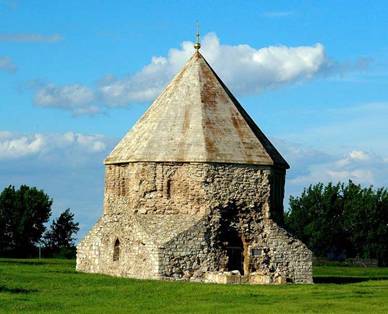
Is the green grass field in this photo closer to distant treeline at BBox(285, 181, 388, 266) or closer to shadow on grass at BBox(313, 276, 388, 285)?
shadow on grass at BBox(313, 276, 388, 285)

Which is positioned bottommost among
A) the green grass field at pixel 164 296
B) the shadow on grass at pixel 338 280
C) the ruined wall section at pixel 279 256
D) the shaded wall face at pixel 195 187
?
the green grass field at pixel 164 296

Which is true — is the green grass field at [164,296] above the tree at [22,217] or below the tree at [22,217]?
below

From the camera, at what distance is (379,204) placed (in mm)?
88125

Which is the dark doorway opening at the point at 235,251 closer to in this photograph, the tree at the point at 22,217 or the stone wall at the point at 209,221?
the stone wall at the point at 209,221

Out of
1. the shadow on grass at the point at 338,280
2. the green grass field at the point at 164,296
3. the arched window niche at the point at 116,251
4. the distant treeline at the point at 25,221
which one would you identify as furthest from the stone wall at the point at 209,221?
the distant treeline at the point at 25,221

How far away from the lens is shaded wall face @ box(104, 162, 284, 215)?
158 ft

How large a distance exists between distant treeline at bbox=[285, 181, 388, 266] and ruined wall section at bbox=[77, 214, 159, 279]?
35182mm

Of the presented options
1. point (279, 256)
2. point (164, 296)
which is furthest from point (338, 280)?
point (164, 296)

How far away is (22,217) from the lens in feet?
278

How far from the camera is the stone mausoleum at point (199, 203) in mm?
46906

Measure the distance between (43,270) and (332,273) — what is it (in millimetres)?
17878

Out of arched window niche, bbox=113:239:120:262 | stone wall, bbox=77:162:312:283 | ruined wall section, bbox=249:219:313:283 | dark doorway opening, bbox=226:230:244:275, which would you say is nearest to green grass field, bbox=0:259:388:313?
ruined wall section, bbox=249:219:313:283

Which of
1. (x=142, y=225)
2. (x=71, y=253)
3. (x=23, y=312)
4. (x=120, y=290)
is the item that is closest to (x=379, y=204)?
(x=71, y=253)

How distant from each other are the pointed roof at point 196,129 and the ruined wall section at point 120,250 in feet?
10.2
